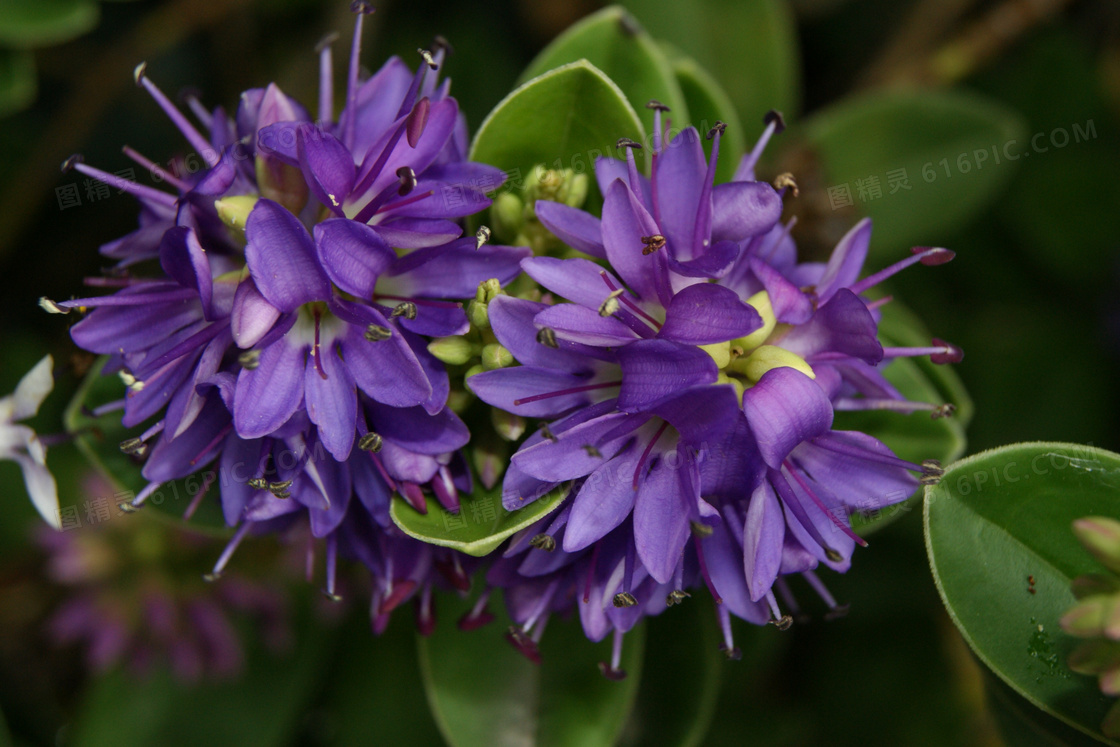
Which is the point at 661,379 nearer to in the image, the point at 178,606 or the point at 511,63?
the point at 178,606

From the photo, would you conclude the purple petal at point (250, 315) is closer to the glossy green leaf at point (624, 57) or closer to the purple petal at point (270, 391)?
the purple petal at point (270, 391)

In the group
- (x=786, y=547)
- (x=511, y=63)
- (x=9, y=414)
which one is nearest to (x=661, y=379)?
(x=786, y=547)

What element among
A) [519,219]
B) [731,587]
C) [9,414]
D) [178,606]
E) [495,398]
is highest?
[519,219]

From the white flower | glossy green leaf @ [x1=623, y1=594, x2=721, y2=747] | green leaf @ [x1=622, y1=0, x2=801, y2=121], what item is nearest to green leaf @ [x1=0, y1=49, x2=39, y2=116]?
Result: the white flower

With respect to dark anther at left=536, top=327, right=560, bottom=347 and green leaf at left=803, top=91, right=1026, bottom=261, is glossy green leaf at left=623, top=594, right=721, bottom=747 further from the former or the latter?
green leaf at left=803, top=91, right=1026, bottom=261

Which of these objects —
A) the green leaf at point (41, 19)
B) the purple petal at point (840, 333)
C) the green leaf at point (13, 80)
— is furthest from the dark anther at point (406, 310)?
the green leaf at point (13, 80)

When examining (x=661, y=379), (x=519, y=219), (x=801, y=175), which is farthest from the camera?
(x=801, y=175)

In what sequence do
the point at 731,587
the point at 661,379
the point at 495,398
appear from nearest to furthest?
the point at 661,379 → the point at 495,398 → the point at 731,587
